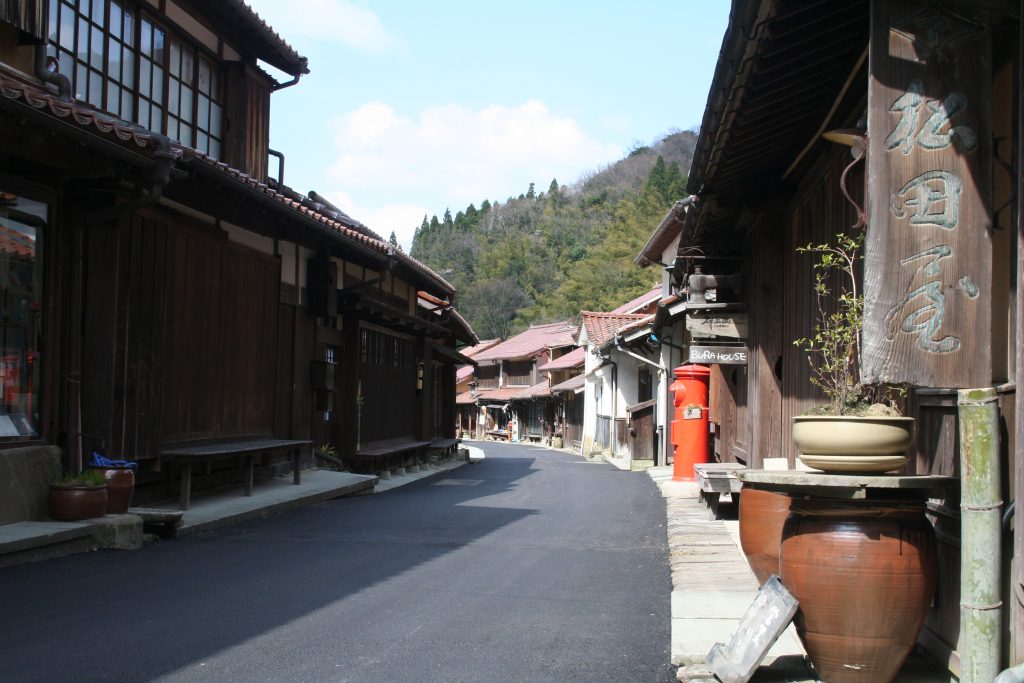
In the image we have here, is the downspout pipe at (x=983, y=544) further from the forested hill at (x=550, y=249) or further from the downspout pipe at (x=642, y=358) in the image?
the forested hill at (x=550, y=249)

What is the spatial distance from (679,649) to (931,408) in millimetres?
1811

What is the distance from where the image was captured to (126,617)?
554 centimetres

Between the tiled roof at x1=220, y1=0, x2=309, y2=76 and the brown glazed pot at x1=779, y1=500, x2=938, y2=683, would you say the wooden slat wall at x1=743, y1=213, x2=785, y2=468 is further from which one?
the tiled roof at x1=220, y1=0, x2=309, y2=76

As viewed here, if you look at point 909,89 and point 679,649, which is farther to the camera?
point 679,649

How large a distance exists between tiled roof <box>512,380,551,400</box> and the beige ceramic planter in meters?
44.5

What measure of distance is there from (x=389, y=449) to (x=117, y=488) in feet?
33.1

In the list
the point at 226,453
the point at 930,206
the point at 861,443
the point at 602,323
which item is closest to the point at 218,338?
the point at 226,453

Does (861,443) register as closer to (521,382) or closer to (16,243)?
(16,243)

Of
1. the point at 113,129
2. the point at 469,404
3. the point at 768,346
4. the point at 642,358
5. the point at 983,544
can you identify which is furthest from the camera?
the point at 469,404

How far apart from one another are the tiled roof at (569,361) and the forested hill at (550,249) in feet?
37.3

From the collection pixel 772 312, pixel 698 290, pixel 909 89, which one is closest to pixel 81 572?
pixel 909 89

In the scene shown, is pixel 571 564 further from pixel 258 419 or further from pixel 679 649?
pixel 258 419

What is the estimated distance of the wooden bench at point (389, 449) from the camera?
17.0 m

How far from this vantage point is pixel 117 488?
8.35m
